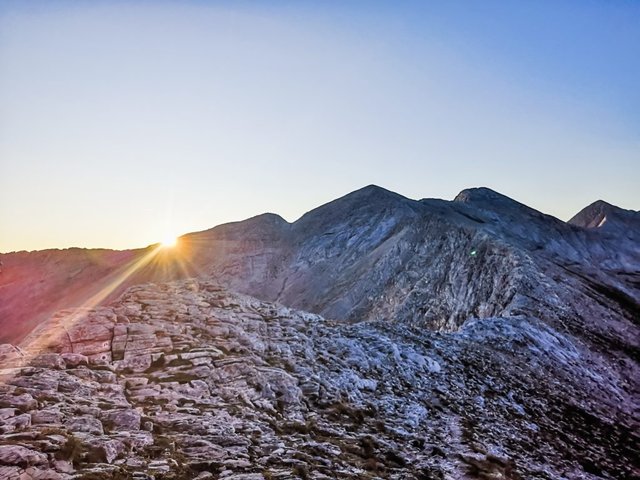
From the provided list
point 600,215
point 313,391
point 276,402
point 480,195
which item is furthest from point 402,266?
point 600,215

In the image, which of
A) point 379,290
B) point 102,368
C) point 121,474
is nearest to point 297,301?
point 379,290

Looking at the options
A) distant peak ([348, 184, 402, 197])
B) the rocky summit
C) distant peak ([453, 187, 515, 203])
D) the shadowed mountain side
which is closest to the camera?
the rocky summit

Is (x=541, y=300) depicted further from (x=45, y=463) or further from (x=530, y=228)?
(x=530, y=228)

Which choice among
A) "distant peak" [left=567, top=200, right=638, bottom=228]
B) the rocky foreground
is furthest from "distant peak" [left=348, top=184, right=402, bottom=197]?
the rocky foreground

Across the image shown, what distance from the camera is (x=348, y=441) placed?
1534 cm

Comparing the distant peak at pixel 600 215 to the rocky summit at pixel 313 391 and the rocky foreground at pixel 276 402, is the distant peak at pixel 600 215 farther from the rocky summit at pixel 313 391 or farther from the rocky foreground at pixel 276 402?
the rocky foreground at pixel 276 402

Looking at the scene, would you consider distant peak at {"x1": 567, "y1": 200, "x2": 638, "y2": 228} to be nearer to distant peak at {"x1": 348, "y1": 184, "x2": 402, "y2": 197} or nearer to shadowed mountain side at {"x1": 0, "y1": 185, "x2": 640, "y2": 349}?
shadowed mountain side at {"x1": 0, "y1": 185, "x2": 640, "y2": 349}

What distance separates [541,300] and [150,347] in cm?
3451

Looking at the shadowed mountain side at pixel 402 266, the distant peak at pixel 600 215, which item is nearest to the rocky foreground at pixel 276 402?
the shadowed mountain side at pixel 402 266

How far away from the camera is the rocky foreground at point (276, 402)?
40.0ft

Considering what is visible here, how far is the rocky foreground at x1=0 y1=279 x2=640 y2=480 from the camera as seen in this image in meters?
12.2

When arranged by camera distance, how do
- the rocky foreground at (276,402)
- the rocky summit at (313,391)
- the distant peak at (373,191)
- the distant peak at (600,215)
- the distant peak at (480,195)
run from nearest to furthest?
the rocky foreground at (276,402), the rocky summit at (313,391), the distant peak at (480,195), the distant peak at (373,191), the distant peak at (600,215)

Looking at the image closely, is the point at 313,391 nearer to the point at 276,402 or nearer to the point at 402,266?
the point at 276,402

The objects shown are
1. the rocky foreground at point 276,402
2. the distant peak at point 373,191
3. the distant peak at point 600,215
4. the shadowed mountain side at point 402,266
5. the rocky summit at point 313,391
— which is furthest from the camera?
the distant peak at point 600,215
